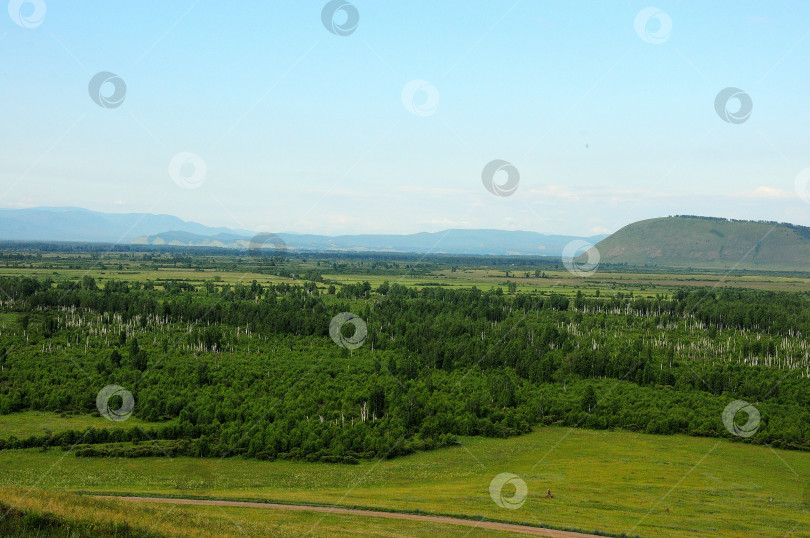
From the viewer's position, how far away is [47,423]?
6322 centimetres

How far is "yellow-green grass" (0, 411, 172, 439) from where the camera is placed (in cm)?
6003

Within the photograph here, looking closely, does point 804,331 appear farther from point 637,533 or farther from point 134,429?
point 134,429

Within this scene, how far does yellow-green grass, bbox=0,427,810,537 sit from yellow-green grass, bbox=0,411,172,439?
546 cm

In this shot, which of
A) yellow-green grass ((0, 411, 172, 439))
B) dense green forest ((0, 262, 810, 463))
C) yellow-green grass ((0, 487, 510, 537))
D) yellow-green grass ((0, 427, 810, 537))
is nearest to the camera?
yellow-green grass ((0, 487, 510, 537))

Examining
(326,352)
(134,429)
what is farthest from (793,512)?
(326,352)

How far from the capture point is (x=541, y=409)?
73438 mm

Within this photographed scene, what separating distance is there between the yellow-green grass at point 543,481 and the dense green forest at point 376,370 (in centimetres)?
324

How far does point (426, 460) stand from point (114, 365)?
4561 cm

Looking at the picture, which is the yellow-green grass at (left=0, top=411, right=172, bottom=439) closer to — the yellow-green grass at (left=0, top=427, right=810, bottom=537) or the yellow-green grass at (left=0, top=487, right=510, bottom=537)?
the yellow-green grass at (left=0, top=427, right=810, bottom=537)

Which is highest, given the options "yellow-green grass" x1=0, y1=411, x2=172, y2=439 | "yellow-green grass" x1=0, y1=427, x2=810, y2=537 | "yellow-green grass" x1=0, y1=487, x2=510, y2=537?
"yellow-green grass" x1=0, y1=487, x2=510, y2=537

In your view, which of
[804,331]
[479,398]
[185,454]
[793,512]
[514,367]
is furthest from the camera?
[804,331]

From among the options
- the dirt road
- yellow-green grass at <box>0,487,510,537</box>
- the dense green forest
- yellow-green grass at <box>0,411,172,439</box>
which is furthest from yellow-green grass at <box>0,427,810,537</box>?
yellow-green grass at <box>0,411,172,439</box>

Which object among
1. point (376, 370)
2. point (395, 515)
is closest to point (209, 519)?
point (395, 515)

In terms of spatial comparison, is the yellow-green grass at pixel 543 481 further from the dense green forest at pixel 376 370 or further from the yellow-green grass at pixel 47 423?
the yellow-green grass at pixel 47 423
